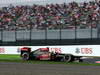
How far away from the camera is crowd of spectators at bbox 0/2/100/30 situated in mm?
28016

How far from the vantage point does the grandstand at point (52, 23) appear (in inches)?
1054

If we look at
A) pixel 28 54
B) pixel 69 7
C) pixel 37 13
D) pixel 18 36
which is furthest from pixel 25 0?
pixel 28 54

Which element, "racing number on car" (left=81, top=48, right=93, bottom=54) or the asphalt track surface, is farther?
"racing number on car" (left=81, top=48, right=93, bottom=54)

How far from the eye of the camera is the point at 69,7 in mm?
33125

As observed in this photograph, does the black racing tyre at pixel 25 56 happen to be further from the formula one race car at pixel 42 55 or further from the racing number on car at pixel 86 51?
the racing number on car at pixel 86 51

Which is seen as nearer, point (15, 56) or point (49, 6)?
point (15, 56)

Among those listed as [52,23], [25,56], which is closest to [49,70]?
[25,56]

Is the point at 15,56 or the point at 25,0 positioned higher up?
the point at 25,0

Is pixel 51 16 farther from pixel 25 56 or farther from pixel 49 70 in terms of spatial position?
pixel 49 70

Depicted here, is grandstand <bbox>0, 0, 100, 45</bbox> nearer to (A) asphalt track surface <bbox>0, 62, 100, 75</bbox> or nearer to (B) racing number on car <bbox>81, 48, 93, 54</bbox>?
(B) racing number on car <bbox>81, 48, 93, 54</bbox>

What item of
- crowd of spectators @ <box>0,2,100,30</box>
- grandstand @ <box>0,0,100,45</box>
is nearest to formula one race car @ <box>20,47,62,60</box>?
grandstand @ <box>0,0,100,45</box>

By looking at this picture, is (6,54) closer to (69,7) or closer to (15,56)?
(15,56)

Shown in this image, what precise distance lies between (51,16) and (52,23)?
2797 mm

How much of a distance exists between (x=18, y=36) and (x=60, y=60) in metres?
8.65
